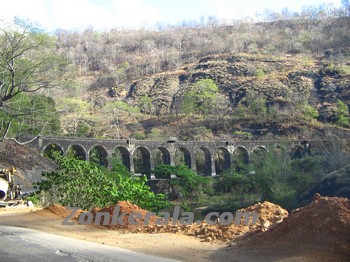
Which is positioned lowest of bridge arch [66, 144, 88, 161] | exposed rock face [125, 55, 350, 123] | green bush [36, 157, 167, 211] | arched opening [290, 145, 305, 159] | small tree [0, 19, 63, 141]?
green bush [36, 157, 167, 211]

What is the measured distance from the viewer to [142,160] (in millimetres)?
40438

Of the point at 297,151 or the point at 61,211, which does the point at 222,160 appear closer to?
the point at 297,151

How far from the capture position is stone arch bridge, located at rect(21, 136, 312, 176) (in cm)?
3459

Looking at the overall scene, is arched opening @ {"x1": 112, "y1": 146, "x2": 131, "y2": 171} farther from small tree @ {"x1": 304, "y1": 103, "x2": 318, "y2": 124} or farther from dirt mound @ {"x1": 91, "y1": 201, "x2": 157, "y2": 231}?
dirt mound @ {"x1": 91, "y1": 201, "x2": 157, "y2": 231}

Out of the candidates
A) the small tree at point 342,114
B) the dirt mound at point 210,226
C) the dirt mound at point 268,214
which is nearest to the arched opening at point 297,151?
the small tree at point 342,114

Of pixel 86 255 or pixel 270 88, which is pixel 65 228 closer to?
pixel 86 255

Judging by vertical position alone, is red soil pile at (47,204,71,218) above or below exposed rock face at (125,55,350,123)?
below

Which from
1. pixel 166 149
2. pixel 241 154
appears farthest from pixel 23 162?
pixel 241 154

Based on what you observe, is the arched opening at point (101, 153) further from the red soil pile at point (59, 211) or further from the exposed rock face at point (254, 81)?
the red soil pile at point (59, 211)

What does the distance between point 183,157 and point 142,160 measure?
178 inches

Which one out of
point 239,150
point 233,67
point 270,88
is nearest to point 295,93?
point 270,88

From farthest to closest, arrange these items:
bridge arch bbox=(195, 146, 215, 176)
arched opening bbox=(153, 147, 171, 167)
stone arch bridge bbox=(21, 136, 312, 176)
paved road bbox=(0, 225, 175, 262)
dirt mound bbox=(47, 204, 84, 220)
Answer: bridge arch bbox=(195, 146, 215, 176) < arched opening bbox=(153, 147, 171, 167) < stone arch bridge bbox=(21, 136, 312, 176) < dirt mound bbox=(47, 204, 84, 220) < paved road bbox=(0, 225, 175, 262)

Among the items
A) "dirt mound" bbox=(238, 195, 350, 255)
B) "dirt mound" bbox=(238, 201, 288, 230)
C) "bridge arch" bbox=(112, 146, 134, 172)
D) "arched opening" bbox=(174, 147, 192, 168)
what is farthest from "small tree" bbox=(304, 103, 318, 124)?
"dirt mound" bbox=(238, 195, 350, 255)

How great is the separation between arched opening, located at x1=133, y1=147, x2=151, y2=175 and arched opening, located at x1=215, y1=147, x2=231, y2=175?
25.3 feet
